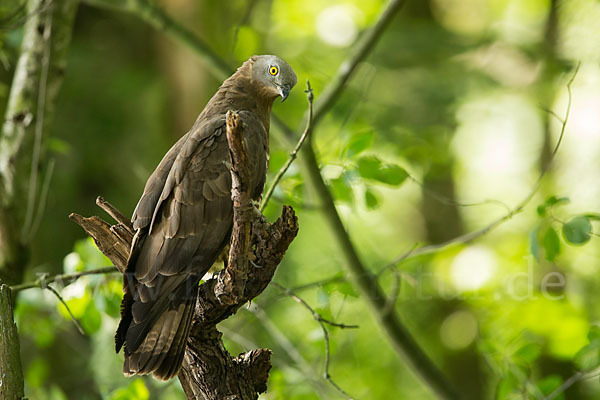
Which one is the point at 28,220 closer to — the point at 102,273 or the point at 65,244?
the point at 102,273

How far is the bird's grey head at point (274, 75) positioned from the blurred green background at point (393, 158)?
99 centimetres

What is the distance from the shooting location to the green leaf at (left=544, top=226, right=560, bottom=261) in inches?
129

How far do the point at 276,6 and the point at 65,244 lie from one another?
5.10 m

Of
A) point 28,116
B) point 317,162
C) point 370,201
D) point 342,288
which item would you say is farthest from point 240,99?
point 28,116

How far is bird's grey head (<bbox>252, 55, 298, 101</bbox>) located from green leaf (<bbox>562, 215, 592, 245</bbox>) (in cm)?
157

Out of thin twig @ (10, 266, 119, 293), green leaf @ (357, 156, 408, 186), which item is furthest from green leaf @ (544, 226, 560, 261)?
thin twig @ (10, 266, 119, 293)

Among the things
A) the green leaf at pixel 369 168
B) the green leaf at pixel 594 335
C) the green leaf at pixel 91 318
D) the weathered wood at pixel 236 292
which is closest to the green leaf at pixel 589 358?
the green leaf at pixel 594 335

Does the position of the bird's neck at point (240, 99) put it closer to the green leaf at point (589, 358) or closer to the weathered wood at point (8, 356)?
the weathered wood at point (8, 356)

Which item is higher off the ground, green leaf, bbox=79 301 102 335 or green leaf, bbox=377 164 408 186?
green leaf, bbox=79 301 102 335

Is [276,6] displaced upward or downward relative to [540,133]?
upward

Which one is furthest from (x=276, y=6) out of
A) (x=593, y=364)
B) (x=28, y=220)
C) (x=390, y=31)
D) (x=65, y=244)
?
(x=593, y=364)

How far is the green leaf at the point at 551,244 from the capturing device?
10.7 feet

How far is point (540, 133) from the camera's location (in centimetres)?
785

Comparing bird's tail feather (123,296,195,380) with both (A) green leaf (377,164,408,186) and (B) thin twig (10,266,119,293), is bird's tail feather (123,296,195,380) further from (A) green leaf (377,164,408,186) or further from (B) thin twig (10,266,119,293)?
(A) green leaf (377,164,408,186)
